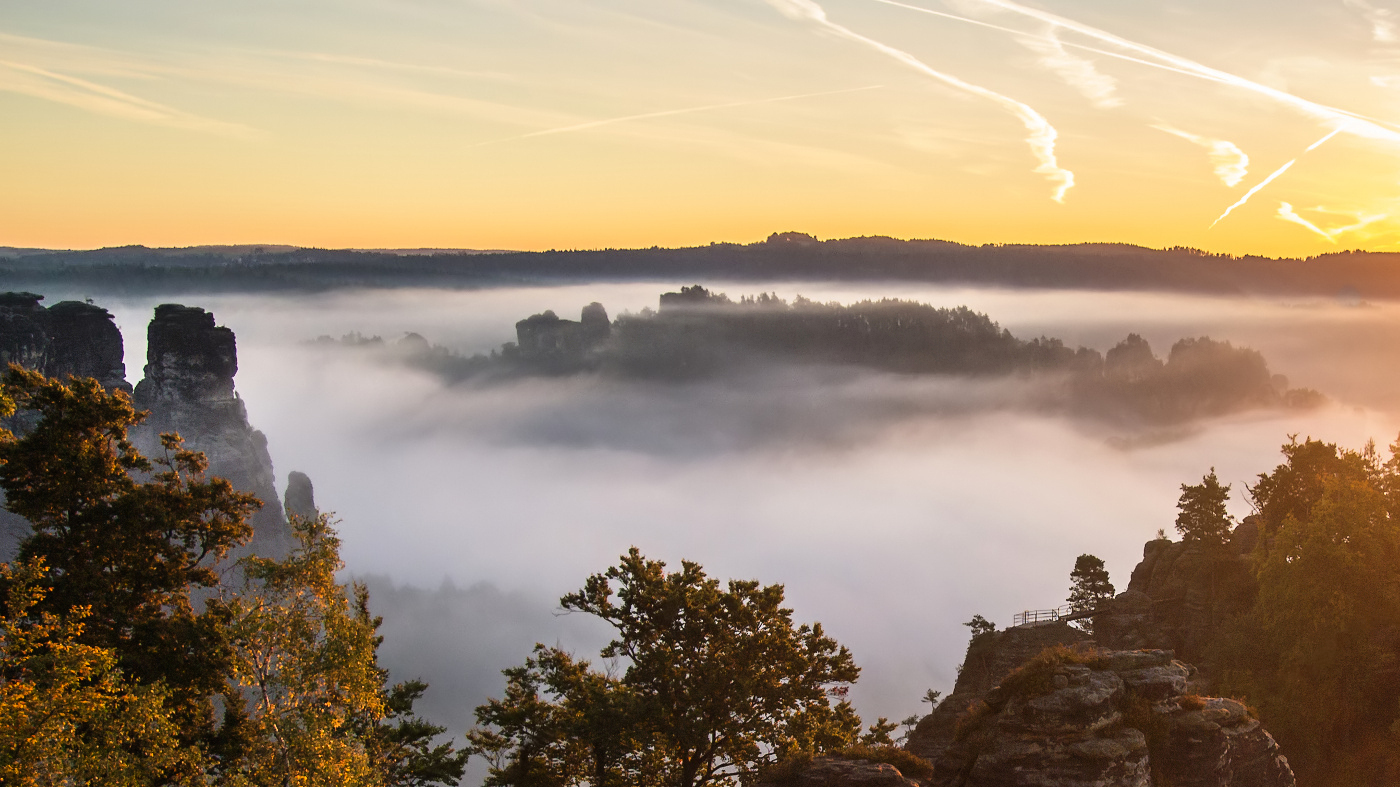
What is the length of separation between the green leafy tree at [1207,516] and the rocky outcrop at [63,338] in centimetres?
15864

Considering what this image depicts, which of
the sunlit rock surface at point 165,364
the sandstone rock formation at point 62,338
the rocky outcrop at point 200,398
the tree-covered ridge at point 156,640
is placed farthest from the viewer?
the rocky outcrop at point 200,398

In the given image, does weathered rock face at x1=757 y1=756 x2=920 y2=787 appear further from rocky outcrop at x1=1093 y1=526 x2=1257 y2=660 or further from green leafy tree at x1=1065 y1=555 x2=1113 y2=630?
green leafy tree at x1=1065 y1=555 x2=1113 y2=630

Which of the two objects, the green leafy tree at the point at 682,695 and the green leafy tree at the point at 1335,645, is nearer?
the green leafy tree at the point at 682,695

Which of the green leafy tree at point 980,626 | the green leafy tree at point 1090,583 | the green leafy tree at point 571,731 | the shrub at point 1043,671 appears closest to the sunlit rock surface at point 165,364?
the green leafy tree at point 980,626

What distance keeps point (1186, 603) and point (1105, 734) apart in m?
31.5

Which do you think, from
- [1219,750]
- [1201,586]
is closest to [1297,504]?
[1201,586]

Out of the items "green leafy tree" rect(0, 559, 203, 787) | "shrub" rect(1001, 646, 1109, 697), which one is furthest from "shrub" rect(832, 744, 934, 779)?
"green leafy tree" rect(0, 559, 203, 787)

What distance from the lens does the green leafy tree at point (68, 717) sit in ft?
77.1

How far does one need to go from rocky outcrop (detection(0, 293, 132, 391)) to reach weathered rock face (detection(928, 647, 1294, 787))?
165 m

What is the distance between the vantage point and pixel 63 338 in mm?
168125

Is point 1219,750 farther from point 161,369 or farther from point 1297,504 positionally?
point 161,369

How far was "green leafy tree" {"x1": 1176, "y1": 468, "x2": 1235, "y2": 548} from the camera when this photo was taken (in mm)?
64812

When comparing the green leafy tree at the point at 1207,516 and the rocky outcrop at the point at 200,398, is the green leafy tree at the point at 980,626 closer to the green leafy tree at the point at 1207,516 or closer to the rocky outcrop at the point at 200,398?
the green leafy tree at the point at 1207,516

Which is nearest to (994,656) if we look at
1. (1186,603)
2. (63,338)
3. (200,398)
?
(1186,603)
